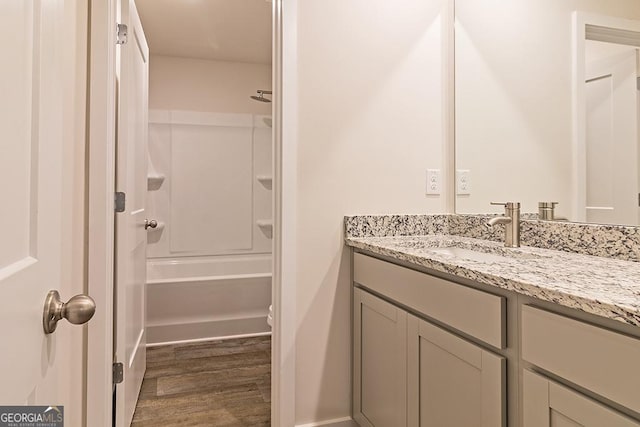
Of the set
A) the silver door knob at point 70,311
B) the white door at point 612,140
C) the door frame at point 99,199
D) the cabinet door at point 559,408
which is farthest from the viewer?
the door frame at point 99,199

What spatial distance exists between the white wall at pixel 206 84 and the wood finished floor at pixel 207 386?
2090 mm

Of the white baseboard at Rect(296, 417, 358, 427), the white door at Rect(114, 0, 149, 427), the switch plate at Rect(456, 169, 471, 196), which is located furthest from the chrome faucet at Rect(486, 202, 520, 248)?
the white door at Rect(114, 0, 149, 427)

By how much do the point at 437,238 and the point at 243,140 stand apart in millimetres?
2485

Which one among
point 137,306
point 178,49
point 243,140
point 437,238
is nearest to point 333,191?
point 437,238

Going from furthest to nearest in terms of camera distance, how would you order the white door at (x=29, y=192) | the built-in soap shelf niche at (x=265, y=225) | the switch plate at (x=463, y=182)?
the built-in soap shelf niche at (x=265, y=225), the switch plate at (x=463, y=182), the white door at (x=29, y=192)

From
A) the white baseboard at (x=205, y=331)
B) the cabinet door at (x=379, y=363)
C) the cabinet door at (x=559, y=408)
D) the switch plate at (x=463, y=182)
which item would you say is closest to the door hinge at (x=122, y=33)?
the cabinet door at (x=379, y=363)

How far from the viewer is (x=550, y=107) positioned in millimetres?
1566

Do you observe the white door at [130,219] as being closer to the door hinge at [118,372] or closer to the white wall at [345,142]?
the door hinge at [118,372]

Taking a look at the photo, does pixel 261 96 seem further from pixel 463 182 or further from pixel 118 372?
pixel 118 372

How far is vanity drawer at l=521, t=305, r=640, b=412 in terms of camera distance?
706 millimetres

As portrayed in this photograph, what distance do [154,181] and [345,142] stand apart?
237cm

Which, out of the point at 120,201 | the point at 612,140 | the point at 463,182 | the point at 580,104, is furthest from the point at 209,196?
the point at 612,140

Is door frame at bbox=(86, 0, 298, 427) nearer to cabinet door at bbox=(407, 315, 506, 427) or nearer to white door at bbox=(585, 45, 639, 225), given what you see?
cabinet door at bbox=(407, 315, 506, 427)

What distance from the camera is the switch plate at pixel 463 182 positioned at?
1955 millimetres
